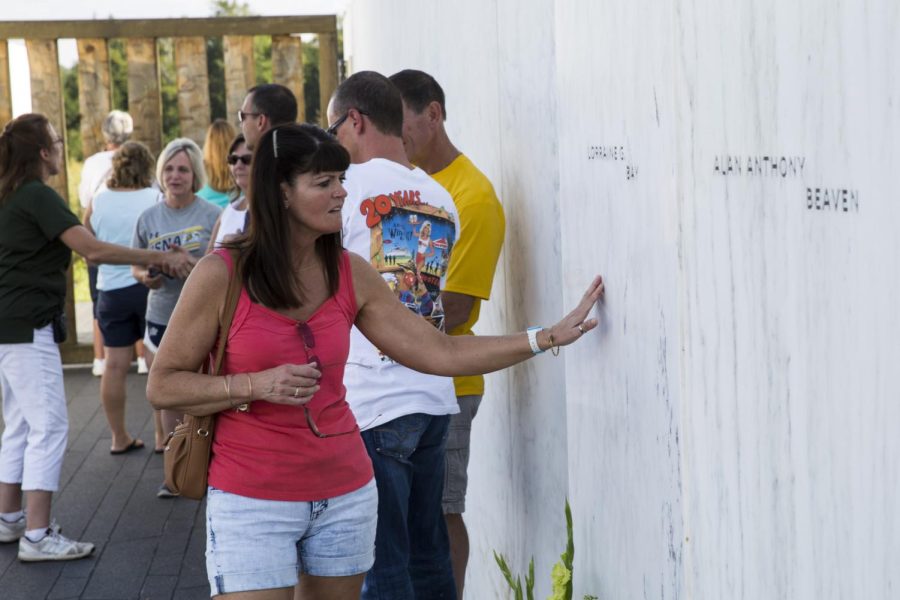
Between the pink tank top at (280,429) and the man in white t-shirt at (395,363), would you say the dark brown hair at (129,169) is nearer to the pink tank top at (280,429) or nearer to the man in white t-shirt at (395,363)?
the man in white t-shirt at (395,363)

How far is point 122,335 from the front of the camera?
23.9 feet

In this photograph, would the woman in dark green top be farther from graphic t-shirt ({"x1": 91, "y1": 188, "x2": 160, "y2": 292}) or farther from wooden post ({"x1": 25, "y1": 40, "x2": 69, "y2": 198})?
wooden post ({"x1": 25, "y1": 40, "x2": 69, "y2": 198})

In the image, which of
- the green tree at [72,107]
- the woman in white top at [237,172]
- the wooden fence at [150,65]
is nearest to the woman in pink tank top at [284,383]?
the woman in white top at [237,172]

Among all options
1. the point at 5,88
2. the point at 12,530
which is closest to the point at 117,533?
the point at 12,530

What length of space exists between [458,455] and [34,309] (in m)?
2.45

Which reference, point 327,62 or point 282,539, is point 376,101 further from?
point 327,62

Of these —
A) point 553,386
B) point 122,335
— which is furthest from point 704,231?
point 122,335

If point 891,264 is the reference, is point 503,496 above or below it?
below

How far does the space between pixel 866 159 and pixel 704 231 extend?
548 millimetres

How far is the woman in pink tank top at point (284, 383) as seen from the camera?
9.10ft

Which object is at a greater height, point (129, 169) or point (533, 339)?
point (129, 169)

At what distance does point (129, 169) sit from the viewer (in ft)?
25.0

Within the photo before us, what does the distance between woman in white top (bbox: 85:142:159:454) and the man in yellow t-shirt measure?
3490 mm

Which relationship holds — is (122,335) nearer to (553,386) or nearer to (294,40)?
(294,40)
